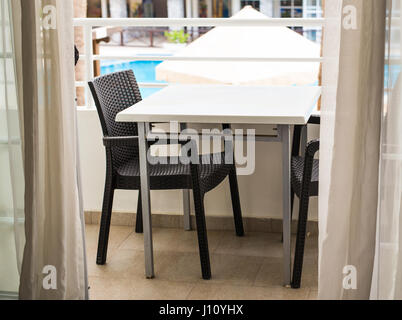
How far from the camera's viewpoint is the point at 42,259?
2.38 meters

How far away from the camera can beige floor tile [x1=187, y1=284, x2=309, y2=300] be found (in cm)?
296

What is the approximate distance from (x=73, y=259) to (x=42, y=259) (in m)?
0.11

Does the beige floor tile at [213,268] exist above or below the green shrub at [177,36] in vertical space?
below

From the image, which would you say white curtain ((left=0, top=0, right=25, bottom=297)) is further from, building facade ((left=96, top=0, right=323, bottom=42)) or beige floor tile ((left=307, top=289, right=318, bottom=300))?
building facade ((left=96, top=0, right=323, bottom=42))

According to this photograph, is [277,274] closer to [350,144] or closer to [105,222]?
[105,222]

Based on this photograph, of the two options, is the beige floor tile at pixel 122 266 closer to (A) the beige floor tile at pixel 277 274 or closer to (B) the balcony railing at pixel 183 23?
(A) the beige floor tile at pixel 277 274

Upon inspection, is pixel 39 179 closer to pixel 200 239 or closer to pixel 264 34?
pixel 200 239

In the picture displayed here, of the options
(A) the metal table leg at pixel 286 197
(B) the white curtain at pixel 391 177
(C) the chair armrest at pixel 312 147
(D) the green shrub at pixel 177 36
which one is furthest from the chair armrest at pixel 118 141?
(D) the green shrub at pixel 177 36

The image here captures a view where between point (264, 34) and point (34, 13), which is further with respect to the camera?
point (264, 34)

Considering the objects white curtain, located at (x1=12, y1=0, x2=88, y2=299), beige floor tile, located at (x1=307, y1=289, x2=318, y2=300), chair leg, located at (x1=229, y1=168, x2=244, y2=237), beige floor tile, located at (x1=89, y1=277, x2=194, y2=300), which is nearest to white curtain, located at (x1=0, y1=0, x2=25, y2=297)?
white curtain, located at (x1=12, y1=0, x2=88, y2=299)

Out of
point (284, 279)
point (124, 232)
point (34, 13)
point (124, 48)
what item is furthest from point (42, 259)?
point (124, 48)

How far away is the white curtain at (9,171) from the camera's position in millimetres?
2262

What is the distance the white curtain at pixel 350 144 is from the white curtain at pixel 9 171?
1032mm

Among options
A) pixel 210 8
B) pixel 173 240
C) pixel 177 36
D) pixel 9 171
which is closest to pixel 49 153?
pixel 9 171
